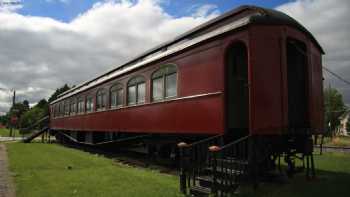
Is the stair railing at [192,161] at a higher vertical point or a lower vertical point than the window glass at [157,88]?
lower

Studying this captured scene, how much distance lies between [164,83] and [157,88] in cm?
42

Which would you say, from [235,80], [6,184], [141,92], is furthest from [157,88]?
[6,184]

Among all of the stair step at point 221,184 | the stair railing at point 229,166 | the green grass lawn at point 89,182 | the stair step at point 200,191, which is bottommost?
the green grass lawn at point 89,182

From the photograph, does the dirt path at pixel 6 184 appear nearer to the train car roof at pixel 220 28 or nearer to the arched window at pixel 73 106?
the train car roof at pixel 220 28

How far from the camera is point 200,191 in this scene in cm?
666

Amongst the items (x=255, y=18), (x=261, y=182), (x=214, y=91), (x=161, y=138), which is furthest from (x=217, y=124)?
(x=161, y=138)

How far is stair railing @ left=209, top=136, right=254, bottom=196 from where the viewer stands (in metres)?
6.34

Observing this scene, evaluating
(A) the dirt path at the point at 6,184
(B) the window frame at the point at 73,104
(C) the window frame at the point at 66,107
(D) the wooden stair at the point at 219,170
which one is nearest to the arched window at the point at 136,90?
(D) the wooden stair at the point at 219,170

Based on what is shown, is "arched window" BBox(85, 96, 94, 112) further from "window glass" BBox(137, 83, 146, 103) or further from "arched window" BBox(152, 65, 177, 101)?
"arched window" BBox(152, 65, 177, 101)

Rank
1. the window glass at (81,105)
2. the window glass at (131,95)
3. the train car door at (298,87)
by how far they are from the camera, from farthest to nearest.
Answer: the window glass at (81,105) → the window glass at (131,95) → the train car door at (298,87)

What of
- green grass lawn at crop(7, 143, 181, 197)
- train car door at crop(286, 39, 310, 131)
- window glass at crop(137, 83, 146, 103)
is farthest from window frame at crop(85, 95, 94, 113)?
train car door at crop(286, 39, 310, 131)

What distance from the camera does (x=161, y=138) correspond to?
34.7ft

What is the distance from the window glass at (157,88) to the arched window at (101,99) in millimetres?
4739

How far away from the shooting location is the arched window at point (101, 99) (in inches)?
566
